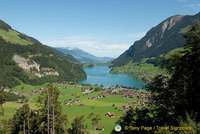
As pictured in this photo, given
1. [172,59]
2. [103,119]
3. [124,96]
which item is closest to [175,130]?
[172,59]

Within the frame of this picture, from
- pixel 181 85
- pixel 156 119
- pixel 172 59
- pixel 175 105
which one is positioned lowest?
pixel 156 119

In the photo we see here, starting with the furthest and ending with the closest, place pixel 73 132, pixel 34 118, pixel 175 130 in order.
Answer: pixel 73 132, pixel 34 118, pixel 175 130

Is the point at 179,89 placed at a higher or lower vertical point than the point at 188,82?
lower

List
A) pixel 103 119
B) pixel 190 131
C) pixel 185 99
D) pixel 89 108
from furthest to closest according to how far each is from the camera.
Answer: pixel 89 108 < pixel 103 119 < pixel 185 99 < pixel 190 131

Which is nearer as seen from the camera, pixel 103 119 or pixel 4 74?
pixel 103 119

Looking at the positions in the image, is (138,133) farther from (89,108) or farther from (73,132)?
(89,108)

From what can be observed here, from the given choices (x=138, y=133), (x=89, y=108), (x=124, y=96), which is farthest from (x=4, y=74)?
(x=138, y=133)

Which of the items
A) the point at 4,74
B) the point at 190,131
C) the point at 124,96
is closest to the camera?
the point at 190,131

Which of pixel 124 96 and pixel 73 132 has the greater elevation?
pixel 73 132

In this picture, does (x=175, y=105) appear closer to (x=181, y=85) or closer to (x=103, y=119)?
(x=181, y=85)
